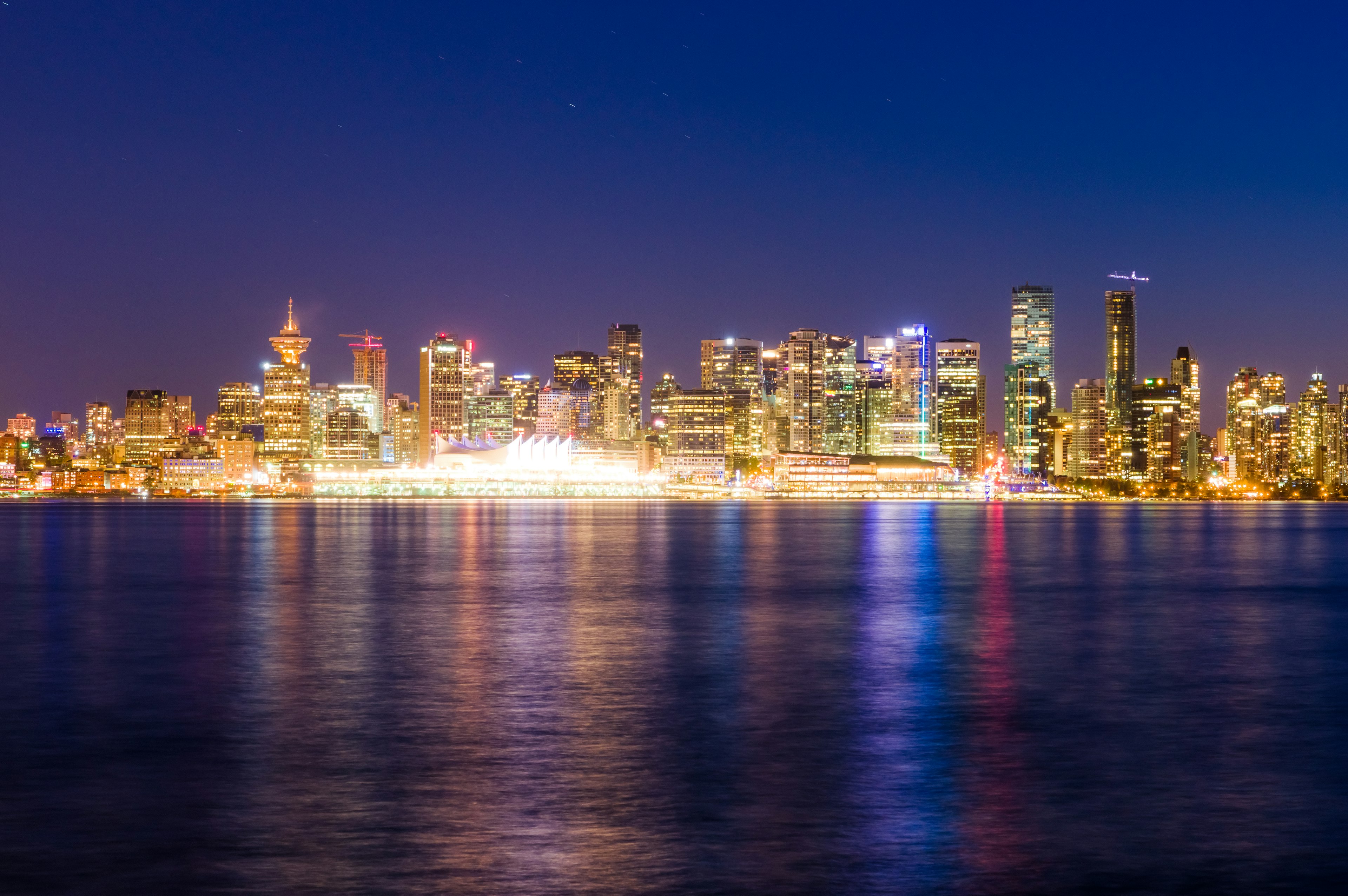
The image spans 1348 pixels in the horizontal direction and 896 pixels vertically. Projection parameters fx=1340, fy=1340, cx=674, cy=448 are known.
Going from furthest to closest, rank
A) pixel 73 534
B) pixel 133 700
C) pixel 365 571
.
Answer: pixel 73 534 < pixel 365 571 < pixel 133 700

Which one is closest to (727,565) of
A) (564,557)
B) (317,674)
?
(564,557)

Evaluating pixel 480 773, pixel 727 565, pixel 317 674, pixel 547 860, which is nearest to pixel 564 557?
pixel 727 565

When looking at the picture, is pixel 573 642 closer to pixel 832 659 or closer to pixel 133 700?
pixel 832 659

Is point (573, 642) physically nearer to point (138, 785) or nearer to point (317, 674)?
point (317, 674)

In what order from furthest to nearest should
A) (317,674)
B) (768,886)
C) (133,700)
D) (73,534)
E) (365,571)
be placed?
(73,534)
(365,571)
(317,674)
(133,700)
(768,886)

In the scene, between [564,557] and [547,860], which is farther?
[564,557]

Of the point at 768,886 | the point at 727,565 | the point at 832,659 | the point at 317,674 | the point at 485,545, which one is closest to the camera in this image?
the point at 768,886
